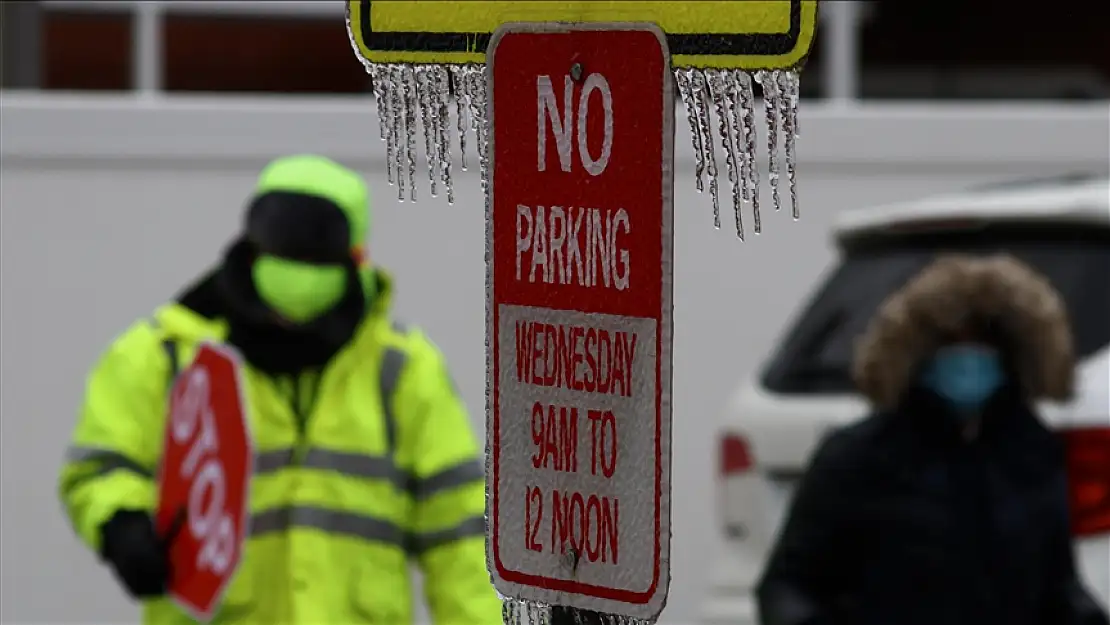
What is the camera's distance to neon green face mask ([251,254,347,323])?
392 cm

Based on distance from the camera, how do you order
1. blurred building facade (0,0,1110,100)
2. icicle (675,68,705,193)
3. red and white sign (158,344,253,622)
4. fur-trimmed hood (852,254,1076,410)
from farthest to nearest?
1. blurred building facade (0,0,1110,100)
2. fur-trimmed hood (852,254,1076,410)
3. red and white sign (158,344,253,622)
4. icicle (675,68,705,193)

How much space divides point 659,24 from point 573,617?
1.86ft

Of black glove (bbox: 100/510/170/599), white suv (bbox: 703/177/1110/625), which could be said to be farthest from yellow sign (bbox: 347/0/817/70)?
white suv (bbox: 703/177/1110/625)

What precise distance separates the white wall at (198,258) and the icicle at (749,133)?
15.4 feet

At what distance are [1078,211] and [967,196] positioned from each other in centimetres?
42

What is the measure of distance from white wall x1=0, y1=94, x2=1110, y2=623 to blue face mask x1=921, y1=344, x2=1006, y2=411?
243 centimetres

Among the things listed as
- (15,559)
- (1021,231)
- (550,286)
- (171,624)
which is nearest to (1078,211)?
(1021,231)

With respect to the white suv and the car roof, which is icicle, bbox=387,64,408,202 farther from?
the car roof

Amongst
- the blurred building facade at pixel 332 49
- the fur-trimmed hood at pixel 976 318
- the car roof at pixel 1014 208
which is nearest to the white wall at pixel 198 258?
the blurred building facade at pixel 332 49

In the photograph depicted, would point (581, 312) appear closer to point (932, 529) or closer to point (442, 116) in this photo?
point (442, 116)

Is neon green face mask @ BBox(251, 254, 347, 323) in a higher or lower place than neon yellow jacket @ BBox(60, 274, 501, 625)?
higher

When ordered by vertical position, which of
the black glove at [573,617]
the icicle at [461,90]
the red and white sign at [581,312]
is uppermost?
the icicle at [461,90]

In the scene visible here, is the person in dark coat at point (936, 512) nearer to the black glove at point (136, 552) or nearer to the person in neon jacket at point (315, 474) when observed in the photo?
the person in neon jacket at point (315, 474)

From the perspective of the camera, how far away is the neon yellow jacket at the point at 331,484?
3.72m
